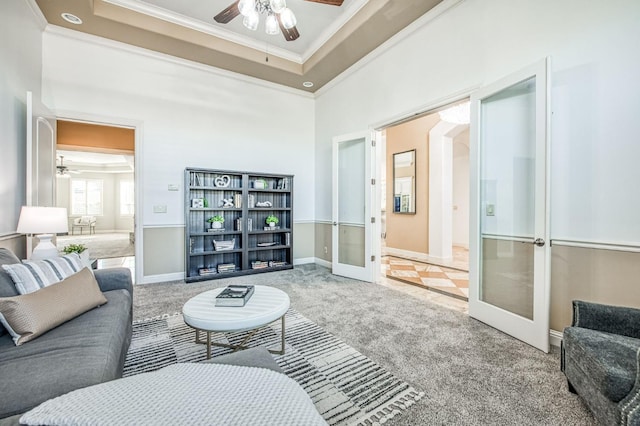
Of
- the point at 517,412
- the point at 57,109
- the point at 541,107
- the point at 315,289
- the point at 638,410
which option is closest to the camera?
the point at 638,410

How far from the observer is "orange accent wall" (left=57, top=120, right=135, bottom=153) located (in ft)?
17.6

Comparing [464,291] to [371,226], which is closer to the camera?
[464,291]

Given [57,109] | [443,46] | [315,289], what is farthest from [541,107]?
[57,109]

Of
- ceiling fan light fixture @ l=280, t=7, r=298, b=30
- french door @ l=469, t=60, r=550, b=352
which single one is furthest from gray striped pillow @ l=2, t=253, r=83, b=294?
french door @ l=469, t=60, r=550, b=352

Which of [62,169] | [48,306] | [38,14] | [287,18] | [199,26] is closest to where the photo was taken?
[48,306]

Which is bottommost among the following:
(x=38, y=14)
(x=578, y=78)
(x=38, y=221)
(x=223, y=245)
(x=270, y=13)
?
(x=223, y=245)

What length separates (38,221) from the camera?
2354 mm

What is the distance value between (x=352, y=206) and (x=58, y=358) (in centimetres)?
377

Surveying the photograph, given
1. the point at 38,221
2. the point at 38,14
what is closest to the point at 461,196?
the point at 38,221

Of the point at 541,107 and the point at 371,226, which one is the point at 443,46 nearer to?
the point at 541,107

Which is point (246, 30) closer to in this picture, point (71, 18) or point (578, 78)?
point (71, 18)

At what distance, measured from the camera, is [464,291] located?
3623 millimetres

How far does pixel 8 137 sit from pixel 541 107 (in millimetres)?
4688

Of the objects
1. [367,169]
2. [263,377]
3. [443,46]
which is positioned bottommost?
[263,377]
